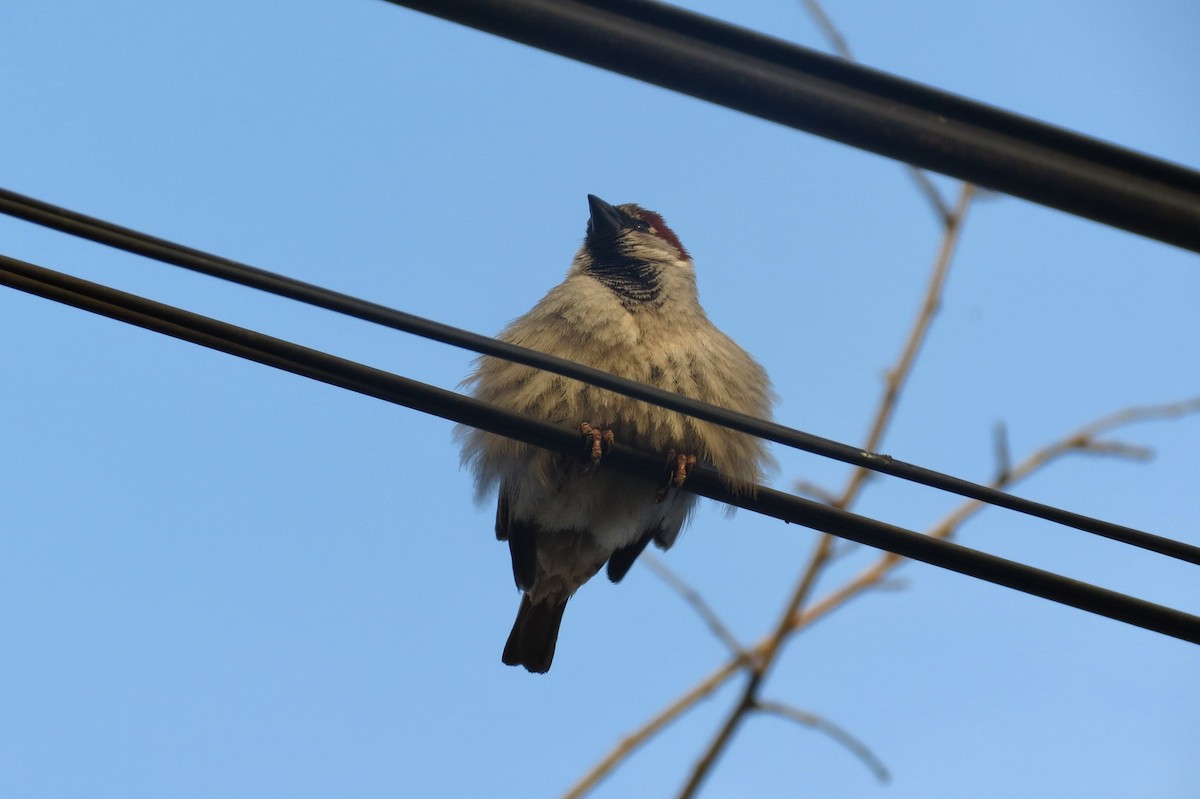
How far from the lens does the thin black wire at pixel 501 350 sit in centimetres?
244

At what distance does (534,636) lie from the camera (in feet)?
19.0

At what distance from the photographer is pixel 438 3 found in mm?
2291

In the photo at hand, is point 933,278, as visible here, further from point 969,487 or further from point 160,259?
point 160,259

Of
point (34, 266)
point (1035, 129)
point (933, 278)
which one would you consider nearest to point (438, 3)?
point (34, 266)

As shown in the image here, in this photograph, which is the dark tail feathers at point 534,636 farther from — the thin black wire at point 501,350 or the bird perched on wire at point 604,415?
the thin black wire at point 501,350

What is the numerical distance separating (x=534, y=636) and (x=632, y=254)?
6.53 feet

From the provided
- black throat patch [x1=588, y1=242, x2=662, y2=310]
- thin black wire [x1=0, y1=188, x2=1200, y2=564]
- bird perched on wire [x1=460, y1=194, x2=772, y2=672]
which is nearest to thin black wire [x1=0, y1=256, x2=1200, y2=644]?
thin black wire [x1=0, y1=188, x2=1200, y2=564]

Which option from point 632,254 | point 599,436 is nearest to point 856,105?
point 599,436

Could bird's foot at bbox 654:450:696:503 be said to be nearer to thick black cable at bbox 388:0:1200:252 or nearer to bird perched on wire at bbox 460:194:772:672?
bird perched on wire at bbox 460:194:772:672

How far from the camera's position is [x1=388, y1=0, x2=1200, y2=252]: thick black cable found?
7.40 ft

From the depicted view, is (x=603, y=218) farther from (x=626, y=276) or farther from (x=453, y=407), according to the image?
(x=453, y=407)

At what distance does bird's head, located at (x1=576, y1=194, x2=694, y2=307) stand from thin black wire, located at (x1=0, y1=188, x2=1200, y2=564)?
222cm

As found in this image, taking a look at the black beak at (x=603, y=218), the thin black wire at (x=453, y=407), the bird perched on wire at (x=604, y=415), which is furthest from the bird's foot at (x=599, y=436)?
the black beak at (x=603, y=218)

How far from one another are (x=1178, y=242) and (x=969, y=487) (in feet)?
2.28
